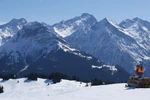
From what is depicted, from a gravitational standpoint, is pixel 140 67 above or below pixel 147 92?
above

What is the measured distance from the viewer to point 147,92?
3472 centimetres

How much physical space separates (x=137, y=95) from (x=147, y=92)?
2.24 meters

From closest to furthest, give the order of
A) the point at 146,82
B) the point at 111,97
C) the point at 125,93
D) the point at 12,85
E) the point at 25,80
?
the point at 111,97 < the point at 125,93 < the point at 146,82 < the point at 12,85 < the point at 25,80

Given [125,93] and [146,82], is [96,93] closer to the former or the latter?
[125,93]

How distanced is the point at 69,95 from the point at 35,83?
354ft

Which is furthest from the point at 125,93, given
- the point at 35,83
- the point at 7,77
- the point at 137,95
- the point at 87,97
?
the point at 7,77

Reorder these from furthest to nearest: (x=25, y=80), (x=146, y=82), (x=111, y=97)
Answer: (x=25, y=80) → (x=146, y=82) → (x=111, y=97)

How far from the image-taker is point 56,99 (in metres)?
32.3

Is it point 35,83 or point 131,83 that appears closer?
point 131,83

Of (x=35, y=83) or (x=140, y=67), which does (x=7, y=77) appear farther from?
(x=140, y=67)

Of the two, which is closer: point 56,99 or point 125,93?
point 56,99

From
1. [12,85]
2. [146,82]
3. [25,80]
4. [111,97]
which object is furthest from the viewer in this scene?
[25,80]

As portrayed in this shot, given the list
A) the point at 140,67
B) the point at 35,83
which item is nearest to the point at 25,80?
the point at 35,83

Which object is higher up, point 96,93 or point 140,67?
point 140,67
